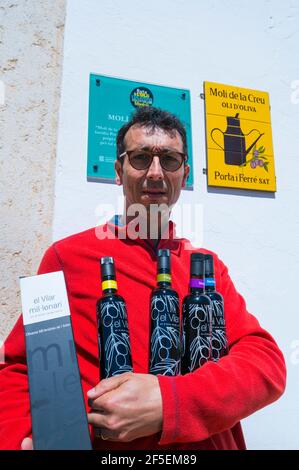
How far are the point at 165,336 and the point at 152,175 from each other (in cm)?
38

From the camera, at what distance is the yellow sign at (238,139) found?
140cm

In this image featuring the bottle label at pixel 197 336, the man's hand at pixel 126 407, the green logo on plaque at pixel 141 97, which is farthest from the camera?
the green logo on plaque at pixel 141 97

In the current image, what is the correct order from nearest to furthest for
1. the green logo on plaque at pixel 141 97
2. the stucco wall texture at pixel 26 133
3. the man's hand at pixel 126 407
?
the man's hand at pixel 126 407 → the stucco wall texture at pixel 26 133 → the green logo on plaque at pixel 141 97

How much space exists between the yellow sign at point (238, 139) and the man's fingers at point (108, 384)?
88 centimetres

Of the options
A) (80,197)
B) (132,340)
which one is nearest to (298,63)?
(80,197)

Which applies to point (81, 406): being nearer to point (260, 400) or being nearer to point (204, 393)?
point (204, 393)

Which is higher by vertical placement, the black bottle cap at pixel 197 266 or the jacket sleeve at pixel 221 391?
the black bottle cap at pixel 197 266

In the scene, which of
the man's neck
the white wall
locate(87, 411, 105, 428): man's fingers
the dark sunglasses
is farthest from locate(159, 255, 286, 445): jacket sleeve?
the white wall

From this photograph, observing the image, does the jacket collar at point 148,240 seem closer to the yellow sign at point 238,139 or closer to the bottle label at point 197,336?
the bottle label at point 197,336

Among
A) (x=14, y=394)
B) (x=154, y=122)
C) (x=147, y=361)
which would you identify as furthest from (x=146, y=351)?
(x=154, y=122)

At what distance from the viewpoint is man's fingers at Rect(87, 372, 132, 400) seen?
2.05ft

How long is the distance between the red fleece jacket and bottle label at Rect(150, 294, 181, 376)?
0.04 m

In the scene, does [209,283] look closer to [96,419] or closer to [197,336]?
[197,336]

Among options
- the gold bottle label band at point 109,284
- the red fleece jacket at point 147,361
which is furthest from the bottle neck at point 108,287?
the red fleece jacket at point 147,361
